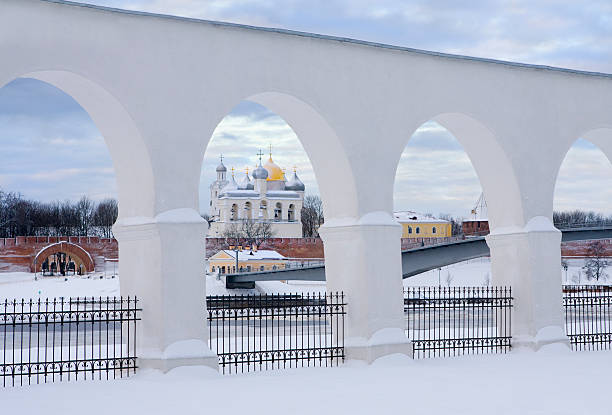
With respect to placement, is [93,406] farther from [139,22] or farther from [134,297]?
[139,22]

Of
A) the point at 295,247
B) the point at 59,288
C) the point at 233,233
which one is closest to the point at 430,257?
the point at 59,288

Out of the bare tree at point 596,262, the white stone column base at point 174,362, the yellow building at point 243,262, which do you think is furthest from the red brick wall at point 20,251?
the white stone column base at point 174,362

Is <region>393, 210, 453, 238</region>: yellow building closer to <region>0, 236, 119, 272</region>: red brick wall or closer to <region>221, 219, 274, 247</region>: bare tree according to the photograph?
<region>221, 219, 274, 247</region>: bare tree

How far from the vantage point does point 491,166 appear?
14.6m

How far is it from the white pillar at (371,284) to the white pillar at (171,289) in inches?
102

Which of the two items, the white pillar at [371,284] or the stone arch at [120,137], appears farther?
the white pillar at [371,284]

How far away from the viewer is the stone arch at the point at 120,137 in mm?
11039

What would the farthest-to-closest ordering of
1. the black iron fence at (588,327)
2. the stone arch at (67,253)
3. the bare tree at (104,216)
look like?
1. the bare tree at (104,216)
2. the stone arch at (67,253)
3. the black iron fence at (588,327)

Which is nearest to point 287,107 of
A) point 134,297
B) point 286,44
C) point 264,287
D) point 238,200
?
point 286,44

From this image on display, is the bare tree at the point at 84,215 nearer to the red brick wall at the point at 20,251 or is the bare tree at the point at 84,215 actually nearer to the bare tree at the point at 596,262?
the red brick wall at the point at 20,251

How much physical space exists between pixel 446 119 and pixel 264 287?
32326 mm

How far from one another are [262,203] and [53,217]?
20.9 meters

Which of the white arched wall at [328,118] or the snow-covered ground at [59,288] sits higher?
the white arched wall at [328,118]

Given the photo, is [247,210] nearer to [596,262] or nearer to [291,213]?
[291,213]
